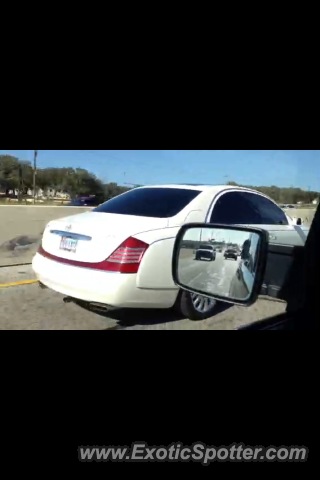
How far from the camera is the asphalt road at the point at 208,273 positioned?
1665mm

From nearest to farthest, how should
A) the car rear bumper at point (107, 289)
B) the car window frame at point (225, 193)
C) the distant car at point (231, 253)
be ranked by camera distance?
the distant car at point (231, 253) → the car rear bumper at point (107, 289) → the car window frame at point (225, 193)

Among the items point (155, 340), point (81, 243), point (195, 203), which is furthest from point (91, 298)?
point (195, 203)

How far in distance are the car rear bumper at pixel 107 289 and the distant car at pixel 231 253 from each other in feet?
5.21

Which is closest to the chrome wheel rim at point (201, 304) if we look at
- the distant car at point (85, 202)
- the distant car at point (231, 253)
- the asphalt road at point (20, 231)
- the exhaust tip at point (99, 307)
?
the exhaust tip at point (99, 307)

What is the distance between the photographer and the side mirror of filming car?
1512 mm

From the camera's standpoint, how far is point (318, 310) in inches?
66.0

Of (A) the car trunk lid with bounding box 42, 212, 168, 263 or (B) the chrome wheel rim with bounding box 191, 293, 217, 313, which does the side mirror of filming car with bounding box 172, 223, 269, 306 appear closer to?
(A) the car trunk lid with bounding box 42, 212, 168, 263

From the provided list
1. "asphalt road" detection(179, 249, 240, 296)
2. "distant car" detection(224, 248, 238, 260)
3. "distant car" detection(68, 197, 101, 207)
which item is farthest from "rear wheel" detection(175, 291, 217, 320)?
"distant car" detection(224, 248, 238, 260)

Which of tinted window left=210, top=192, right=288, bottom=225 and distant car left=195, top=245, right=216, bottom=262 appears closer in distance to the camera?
distant car left=195, top=245, right=216, bottom=262

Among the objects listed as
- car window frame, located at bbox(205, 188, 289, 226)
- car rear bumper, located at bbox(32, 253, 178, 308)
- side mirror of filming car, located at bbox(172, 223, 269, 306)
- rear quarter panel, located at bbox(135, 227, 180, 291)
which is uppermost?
car window frame, located at bbox(205, 188, 289, 226)

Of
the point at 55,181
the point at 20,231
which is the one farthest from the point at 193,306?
the point at 20,231

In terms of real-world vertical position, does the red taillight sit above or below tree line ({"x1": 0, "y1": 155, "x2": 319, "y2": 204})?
below

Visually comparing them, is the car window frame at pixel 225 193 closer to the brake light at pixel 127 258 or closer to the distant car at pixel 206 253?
the brake light at pixel 127 258
